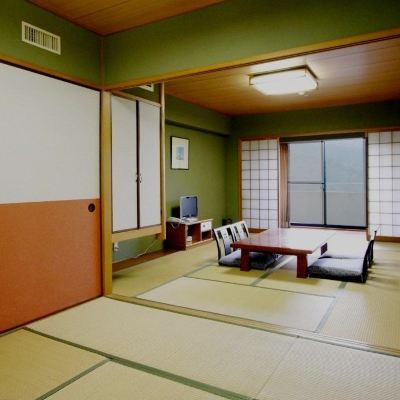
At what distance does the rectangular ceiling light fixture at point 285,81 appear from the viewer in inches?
184

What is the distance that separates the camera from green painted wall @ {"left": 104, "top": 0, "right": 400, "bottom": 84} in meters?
2.46

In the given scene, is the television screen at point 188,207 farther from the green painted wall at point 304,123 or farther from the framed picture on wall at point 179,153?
the green painted wall at point 304,123

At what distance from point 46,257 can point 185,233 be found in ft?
10.5

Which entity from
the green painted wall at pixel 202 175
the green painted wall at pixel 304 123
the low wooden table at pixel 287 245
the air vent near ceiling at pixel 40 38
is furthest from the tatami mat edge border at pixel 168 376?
the green painted wall at pixel 304 123

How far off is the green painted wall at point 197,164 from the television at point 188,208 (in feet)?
0.79

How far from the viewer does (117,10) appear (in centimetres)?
308

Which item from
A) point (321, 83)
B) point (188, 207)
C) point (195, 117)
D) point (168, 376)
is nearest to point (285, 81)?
point (321, 83)

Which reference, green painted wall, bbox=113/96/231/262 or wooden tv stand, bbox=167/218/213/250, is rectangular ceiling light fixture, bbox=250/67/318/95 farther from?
wooden tv stand, bbox=167/218/213/250

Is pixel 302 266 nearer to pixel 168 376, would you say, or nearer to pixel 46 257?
pixel 168 376

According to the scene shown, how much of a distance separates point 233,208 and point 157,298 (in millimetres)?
4982

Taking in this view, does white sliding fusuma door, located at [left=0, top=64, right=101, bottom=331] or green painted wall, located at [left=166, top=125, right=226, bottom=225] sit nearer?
white sliding fusuma door, located at [left=0, top=64, right=101, bottom=331]

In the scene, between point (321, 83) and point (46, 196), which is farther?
point (321, 83)

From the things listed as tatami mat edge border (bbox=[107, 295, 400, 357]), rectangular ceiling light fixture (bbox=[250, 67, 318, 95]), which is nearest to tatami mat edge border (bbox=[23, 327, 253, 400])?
tatami mat edge border (bbox=[107, 295, 400, 357])

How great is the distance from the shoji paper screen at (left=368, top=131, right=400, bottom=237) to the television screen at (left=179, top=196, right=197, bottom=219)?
3.22 metres
